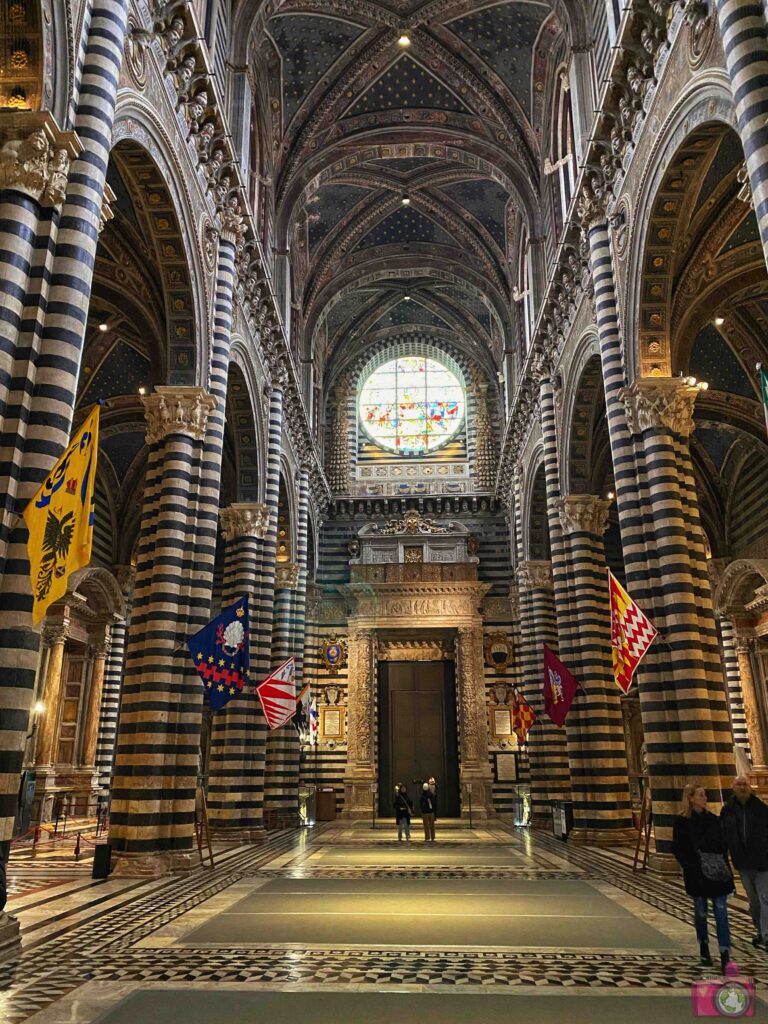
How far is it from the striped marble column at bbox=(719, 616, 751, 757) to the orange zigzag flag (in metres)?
16.1

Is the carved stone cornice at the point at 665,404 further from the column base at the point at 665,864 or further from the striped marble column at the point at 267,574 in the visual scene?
the striped marble column at the point at 267,574

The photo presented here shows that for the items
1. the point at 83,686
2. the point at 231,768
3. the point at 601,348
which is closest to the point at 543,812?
the point at 231,768

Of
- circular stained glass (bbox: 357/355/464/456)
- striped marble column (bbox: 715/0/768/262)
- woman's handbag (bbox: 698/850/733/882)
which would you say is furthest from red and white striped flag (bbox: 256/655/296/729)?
circular stained glass (bbox: 357/355/464/456)

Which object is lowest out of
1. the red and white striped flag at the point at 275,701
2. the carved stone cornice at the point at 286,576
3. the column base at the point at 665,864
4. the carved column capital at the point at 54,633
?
the column base at the point at 665,864

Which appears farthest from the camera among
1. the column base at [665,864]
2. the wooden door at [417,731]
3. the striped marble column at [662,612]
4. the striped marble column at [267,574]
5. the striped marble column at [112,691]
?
the wooden door at [417,731]

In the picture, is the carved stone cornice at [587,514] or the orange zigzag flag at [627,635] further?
the carved stone cornice at [587,514]

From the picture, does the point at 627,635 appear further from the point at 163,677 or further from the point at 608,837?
the point at 163,677

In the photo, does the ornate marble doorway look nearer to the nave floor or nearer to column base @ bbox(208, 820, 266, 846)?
column base @ bbox(208, 820, 266, 846)

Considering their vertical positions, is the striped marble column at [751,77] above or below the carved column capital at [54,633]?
above

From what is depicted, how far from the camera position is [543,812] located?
71.3 ft

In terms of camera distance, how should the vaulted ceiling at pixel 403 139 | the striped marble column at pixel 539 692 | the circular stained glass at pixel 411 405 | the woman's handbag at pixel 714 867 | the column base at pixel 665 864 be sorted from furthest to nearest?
the circular stained glass at pixel 411 405, the striped marble column at pixel 539 692, the vaulted ceiling at pixel 403 139, the column base at pixel 665 864, the woman's handbag at pixel 714 867

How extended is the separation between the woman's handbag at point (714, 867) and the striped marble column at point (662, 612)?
18.2ft

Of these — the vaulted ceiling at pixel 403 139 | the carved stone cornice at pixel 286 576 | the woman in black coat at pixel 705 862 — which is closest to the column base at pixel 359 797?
the carved stone cornice at pixel 286 576

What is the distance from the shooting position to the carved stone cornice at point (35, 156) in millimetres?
7988
